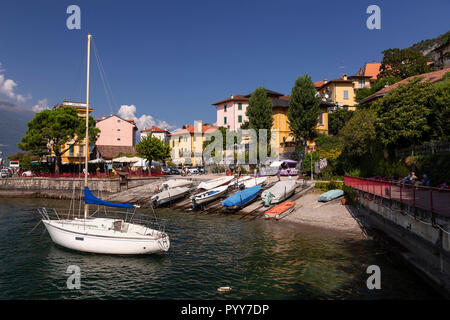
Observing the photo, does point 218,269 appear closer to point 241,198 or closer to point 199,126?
point 241,198

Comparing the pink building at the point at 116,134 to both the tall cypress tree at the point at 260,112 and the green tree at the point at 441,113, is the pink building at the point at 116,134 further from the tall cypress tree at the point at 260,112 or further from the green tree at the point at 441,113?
the green tree at the point at 441,113

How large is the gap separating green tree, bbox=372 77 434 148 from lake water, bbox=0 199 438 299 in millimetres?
11785

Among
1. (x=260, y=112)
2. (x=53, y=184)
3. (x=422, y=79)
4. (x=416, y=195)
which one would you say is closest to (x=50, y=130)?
(x=53, y=184)

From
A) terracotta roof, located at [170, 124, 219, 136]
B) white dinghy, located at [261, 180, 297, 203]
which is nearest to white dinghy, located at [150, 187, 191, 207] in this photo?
white dinghy, located at [261, 180, 297, 203]

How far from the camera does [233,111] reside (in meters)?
84.9

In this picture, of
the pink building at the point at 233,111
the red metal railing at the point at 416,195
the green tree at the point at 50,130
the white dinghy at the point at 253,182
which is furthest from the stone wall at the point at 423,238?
the pink building at the point at 233,111

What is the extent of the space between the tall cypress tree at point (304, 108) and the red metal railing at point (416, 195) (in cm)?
3229

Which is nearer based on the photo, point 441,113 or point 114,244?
point 114,244

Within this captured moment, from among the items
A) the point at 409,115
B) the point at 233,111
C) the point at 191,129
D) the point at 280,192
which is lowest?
the point at 280,192

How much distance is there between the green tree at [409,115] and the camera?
2528 centimetres

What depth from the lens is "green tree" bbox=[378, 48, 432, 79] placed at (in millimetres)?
62406

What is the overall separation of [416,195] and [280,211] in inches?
648

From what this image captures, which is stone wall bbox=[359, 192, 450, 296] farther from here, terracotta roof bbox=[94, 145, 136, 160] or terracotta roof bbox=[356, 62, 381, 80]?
terracotta roof bbox=[356, 62, 381, 80]

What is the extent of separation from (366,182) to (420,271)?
32.0 ft
